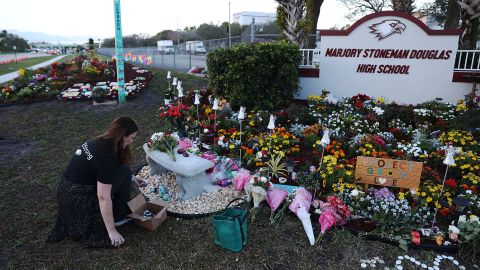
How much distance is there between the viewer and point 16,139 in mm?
6879

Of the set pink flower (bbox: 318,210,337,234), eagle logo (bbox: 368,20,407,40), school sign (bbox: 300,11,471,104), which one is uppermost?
eagle logo (bbox: 368,20,407,40)

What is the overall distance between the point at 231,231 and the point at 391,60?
6373mm

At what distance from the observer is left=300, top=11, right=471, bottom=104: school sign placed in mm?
7418

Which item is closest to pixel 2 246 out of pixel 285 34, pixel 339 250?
pixel 339 250

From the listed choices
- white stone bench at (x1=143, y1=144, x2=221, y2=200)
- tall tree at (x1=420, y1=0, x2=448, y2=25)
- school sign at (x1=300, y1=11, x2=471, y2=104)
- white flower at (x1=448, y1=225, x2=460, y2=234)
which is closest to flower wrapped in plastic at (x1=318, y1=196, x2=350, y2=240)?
white flower at (x1=448, y1=225, x2=460, y2=234)

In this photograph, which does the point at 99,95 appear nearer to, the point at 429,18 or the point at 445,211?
the point at 445,211

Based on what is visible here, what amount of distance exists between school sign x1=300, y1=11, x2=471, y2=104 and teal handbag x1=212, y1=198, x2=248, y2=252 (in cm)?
590

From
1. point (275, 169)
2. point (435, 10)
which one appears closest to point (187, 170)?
point (275, 169)

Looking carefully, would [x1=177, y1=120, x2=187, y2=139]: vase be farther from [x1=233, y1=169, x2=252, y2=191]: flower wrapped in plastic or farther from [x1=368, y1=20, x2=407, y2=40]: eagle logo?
[x1=368, y1=20, x2=407, y2=40]: eagle logo

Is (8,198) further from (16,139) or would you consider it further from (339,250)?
(339,250)

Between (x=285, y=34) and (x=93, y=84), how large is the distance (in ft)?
21.0

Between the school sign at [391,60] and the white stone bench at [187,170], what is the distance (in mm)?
5007

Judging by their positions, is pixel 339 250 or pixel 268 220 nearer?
pixel 339 250

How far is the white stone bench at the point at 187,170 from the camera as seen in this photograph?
4066 millimetres
